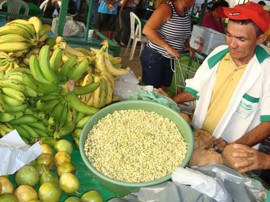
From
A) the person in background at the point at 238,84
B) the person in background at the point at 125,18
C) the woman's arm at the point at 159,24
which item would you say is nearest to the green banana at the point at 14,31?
the person in background at the point at 238,84

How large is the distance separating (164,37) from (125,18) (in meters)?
5.52

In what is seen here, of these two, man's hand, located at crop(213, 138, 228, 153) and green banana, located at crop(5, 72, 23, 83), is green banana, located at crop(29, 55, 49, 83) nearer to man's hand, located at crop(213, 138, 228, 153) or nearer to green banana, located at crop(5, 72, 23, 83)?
green banana, located at crop(5, 72, 23, 83)

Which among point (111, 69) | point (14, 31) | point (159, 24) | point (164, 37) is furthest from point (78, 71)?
point (164, 37)

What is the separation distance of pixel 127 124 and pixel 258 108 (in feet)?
3.19

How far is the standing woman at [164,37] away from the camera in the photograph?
11.0 ft

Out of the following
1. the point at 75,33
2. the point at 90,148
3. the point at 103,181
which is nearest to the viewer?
the point at 103,181

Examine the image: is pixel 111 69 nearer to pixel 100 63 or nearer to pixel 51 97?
pixel 100 63

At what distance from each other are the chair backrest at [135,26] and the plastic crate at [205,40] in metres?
4.04

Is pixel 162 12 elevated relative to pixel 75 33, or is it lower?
elevated

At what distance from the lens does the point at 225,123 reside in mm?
2205

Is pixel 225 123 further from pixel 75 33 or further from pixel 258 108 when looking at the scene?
pixel 75 33

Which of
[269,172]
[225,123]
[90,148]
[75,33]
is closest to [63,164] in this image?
[90,148]

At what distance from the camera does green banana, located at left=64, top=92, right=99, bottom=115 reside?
1657 mm

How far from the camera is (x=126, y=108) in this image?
1705 millimetres
